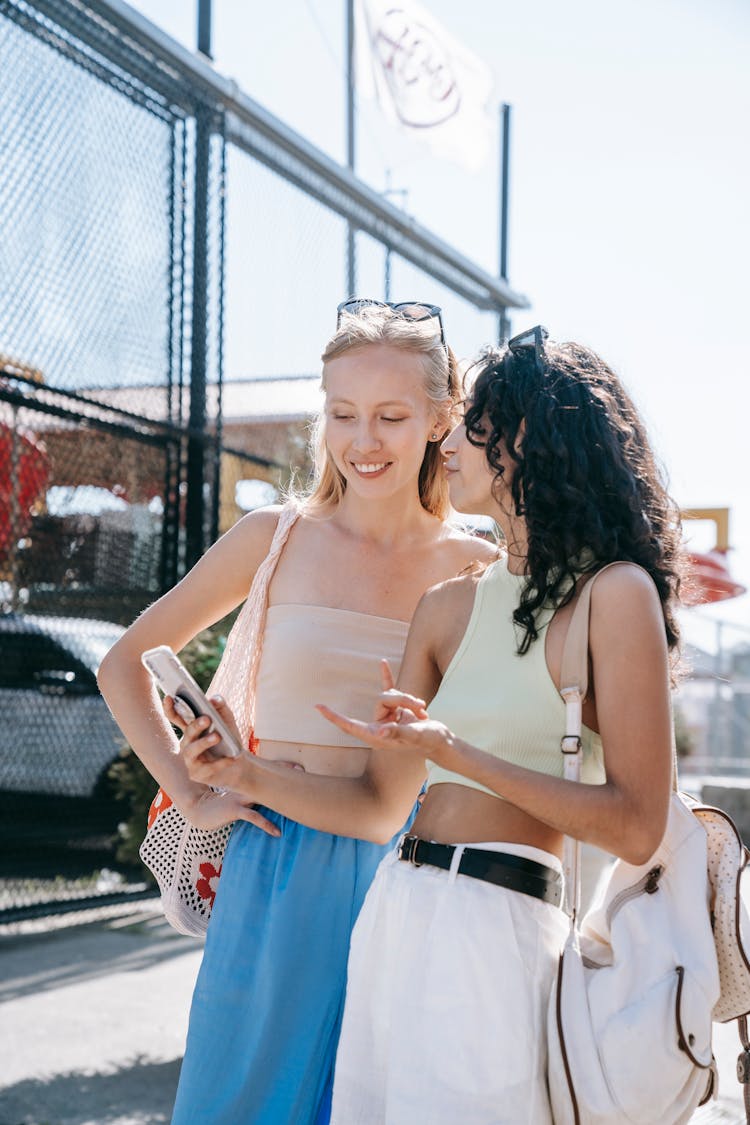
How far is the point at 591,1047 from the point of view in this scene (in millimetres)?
1520

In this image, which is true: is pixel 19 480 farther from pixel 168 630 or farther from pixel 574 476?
pixel 574 476

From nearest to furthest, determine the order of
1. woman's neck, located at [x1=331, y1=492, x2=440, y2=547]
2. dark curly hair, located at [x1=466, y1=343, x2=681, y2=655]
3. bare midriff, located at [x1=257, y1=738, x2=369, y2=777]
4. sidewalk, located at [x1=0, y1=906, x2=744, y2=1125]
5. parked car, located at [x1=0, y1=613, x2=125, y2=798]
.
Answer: dark curly hair, located at [x1=466, y1=343, x2=681, y2=655], bare midriff, located at [x1=257, y1=738, x2=369, y2=777], woman's neck, located at [x1=331, y1=492, x2=440, y2=547], sidewalk, located at [x1=0, y1=906, x2=744, y2=1125], parked car, located at [x1=0, y1=613, x2=125, y2=798]

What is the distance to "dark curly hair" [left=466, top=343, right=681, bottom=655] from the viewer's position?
177cm

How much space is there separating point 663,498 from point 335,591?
0.67 meters

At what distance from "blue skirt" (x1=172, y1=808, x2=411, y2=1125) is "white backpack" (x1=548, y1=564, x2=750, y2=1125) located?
54cm

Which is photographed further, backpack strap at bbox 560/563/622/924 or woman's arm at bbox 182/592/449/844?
woman's arm at bbox 182/592/449/844

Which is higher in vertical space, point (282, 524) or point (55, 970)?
point (282, 524)

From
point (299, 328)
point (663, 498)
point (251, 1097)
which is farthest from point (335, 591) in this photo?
point (299, 328)

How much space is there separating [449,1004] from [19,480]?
4.40m

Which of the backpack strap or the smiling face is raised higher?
the smiling face

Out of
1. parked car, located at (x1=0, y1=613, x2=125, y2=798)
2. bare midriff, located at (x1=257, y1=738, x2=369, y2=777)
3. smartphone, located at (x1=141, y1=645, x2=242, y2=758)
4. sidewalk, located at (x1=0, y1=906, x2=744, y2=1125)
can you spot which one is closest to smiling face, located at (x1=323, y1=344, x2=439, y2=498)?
bare midriff, located at (x1=257, y1=738, x2=369, y2=777)

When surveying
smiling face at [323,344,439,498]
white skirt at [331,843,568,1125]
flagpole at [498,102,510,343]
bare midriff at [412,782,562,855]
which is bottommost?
white skirt at [331,843,568,1125]

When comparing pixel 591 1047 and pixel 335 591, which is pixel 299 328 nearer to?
pixel 335 591

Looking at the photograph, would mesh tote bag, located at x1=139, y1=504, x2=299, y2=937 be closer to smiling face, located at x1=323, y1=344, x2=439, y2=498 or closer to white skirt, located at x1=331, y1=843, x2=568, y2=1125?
smiling face, located at x1=323, y1=344, x2=439, y2=498
